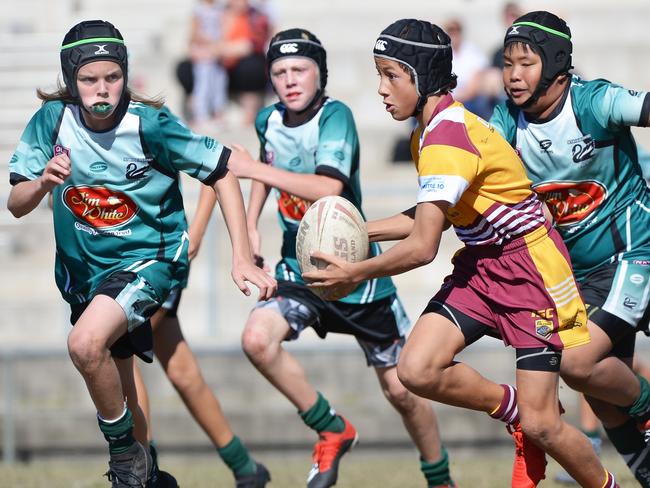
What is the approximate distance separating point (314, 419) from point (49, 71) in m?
10.0

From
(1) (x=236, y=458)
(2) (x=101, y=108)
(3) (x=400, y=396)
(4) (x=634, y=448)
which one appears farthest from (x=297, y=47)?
(4) (x=634, y=448)

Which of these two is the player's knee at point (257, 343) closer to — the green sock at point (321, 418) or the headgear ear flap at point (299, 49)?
the green sock at point (321, 418)

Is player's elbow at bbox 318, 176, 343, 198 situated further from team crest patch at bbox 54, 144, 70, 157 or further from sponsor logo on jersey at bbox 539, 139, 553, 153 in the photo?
team crest patch at bbox 54, 144, 70, 157

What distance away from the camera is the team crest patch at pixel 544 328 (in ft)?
19.1

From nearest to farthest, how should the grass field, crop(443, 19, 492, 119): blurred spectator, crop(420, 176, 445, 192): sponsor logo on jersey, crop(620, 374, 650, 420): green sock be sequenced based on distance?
crop(420, 176, 445, 192): sponsor logo on jersey, crop(620, 374, 650, 420): green sock, the grass field, crop(443, 19, 492, 119): blurred spectator

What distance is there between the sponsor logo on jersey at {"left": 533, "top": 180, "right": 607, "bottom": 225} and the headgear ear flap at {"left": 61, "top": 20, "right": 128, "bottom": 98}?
214 cm

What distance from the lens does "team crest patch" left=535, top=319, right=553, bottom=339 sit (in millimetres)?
5809

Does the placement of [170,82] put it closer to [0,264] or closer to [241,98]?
[241,98]

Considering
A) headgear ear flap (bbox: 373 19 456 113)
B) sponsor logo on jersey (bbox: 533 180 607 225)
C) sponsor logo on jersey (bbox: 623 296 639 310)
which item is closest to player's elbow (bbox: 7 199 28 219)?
headgear ear flap (bbox: 373 19 456 113)

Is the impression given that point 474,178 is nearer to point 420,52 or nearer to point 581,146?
point 420,52

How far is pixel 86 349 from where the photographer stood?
585 cm

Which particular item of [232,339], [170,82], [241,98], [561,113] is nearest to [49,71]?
[170,82]

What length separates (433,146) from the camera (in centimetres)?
556

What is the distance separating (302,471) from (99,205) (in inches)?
131
